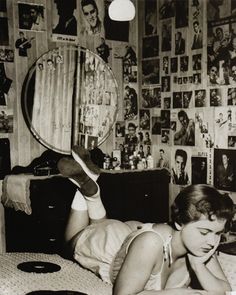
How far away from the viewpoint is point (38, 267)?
204 centimetres

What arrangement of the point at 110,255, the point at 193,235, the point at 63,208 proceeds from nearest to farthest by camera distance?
the point at 193,235 → the point at 110,255 → the point at 63,208

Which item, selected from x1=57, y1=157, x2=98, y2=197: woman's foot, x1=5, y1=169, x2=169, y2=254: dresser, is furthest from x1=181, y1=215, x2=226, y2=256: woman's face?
x1=5, y1=169, x2=169, y2=254: dresser

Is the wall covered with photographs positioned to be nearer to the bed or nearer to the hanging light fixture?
the hanging light fixture

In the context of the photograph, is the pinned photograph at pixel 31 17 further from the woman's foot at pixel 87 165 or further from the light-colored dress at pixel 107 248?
the light-colored dress at pixel 107 248

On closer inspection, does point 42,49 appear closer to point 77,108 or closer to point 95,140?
point 77,108

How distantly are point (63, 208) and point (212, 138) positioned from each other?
1.36 metres

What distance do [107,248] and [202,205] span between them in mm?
631

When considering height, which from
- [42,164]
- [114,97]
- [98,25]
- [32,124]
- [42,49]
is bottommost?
[42,164]

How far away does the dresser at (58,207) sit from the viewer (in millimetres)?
3418

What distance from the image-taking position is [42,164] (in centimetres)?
374

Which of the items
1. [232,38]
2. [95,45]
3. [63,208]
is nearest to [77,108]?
[95,45]

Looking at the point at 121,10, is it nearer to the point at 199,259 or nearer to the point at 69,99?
the point at 69,99

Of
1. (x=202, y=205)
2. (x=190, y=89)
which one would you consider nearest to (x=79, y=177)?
(x=202, y=205)

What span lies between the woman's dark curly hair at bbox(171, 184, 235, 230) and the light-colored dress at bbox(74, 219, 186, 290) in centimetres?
14
